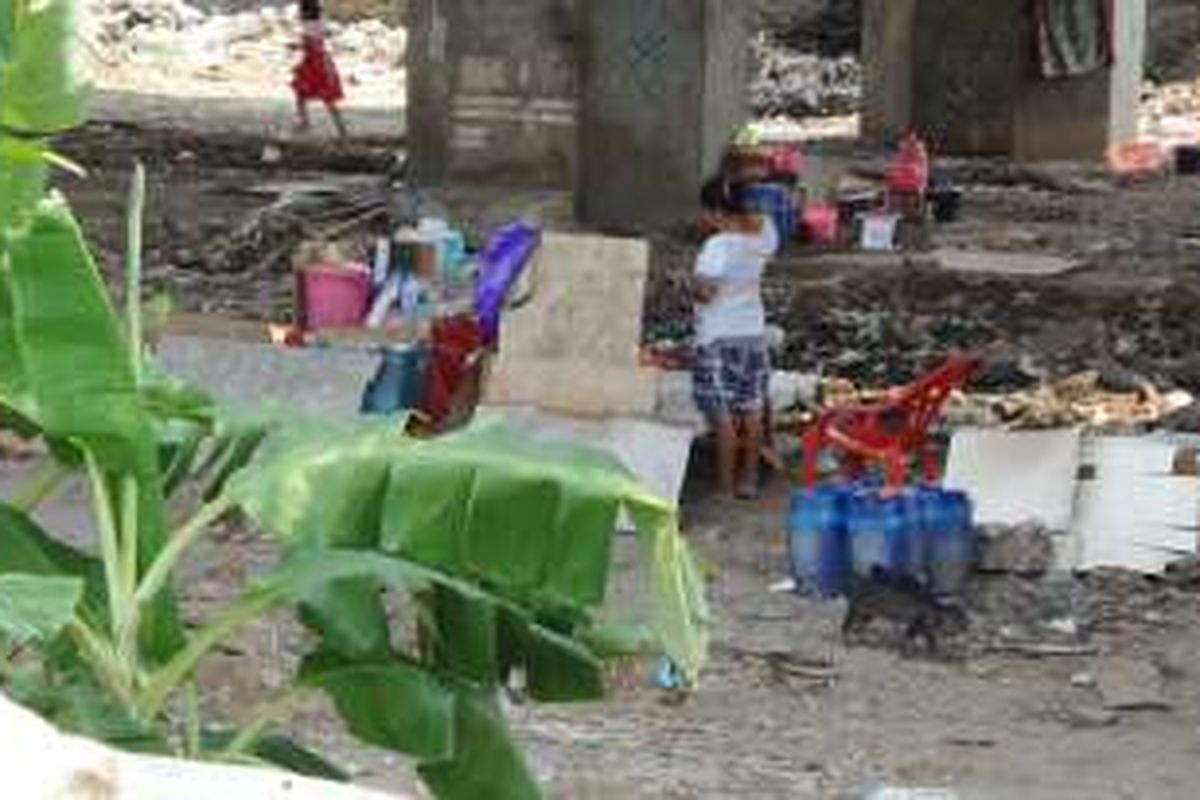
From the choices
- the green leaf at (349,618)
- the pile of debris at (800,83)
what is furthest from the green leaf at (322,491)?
the pile of debris at (800,83)

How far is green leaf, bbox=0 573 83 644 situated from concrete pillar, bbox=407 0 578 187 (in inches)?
569

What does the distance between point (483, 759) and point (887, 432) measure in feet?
19.0

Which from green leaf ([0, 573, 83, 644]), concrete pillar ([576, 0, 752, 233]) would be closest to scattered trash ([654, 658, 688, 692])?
green leaf ([0, 573, 83, 644])

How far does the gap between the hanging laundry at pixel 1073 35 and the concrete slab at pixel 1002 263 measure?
6643mm

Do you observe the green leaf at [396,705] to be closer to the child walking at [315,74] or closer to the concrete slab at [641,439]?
the concrete slab at [641,439]

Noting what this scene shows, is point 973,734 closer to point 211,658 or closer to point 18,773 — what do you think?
point 211,658

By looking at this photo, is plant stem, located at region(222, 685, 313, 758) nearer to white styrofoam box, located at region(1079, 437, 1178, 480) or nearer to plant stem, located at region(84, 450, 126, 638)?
plant stem, located at region(84, 450, 126, 638)

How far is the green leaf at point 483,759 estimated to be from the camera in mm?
4371

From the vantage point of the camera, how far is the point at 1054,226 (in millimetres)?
18938

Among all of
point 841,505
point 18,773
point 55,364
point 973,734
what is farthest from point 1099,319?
point 18,773

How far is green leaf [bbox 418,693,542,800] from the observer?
437 centimetres

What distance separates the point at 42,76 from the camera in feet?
14.1

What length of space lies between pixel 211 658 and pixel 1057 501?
11.5 feet

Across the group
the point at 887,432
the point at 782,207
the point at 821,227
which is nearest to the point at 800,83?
the point at 821,227
